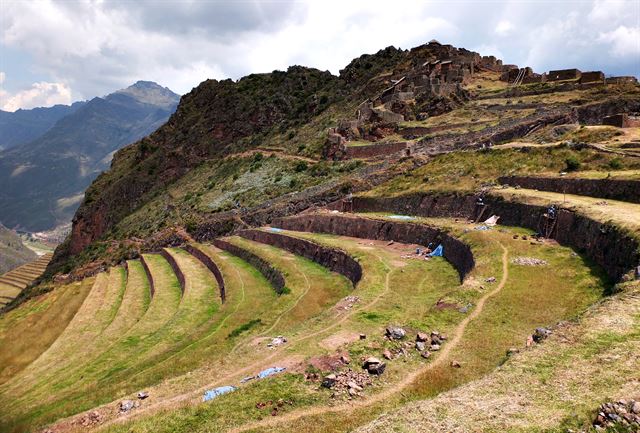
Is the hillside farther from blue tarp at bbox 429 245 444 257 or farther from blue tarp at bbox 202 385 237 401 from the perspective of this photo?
blue tarp at bbox 429 245 444 257

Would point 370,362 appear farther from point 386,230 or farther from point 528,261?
point 386,230

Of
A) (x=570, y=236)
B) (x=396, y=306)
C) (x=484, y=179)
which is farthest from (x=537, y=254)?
(x=484, y=179)

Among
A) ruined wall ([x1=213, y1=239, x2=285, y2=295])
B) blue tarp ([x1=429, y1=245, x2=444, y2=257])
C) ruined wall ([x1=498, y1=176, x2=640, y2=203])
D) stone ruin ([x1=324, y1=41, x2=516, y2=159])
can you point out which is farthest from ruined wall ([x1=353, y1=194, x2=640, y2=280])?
stone ruin ([x1=324, y1=41, x2=516, y2=159])

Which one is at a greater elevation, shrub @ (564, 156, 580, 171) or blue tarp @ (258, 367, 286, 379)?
shrub @ (564, 156, 580, 171)

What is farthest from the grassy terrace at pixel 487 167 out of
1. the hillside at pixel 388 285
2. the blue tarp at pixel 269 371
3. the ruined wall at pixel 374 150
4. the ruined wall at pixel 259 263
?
the blue tarp at pixel 269 371

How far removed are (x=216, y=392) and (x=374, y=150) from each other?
38.1 meters

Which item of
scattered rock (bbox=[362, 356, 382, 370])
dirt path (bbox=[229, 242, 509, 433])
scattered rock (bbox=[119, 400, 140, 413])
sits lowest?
scattered rock (bbox=[119, 400, 140, 413])

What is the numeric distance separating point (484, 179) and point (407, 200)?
18.0ft

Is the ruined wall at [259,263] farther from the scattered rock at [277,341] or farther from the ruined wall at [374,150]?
the ruined wall at [374,150]

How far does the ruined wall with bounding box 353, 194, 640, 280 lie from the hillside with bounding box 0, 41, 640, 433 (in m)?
0.10

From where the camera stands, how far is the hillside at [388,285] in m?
9.38

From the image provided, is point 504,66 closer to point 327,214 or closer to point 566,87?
point 566,87

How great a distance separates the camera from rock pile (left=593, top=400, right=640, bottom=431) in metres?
6.54

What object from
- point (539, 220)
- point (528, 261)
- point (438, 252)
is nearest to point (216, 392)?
point (528, 261)
